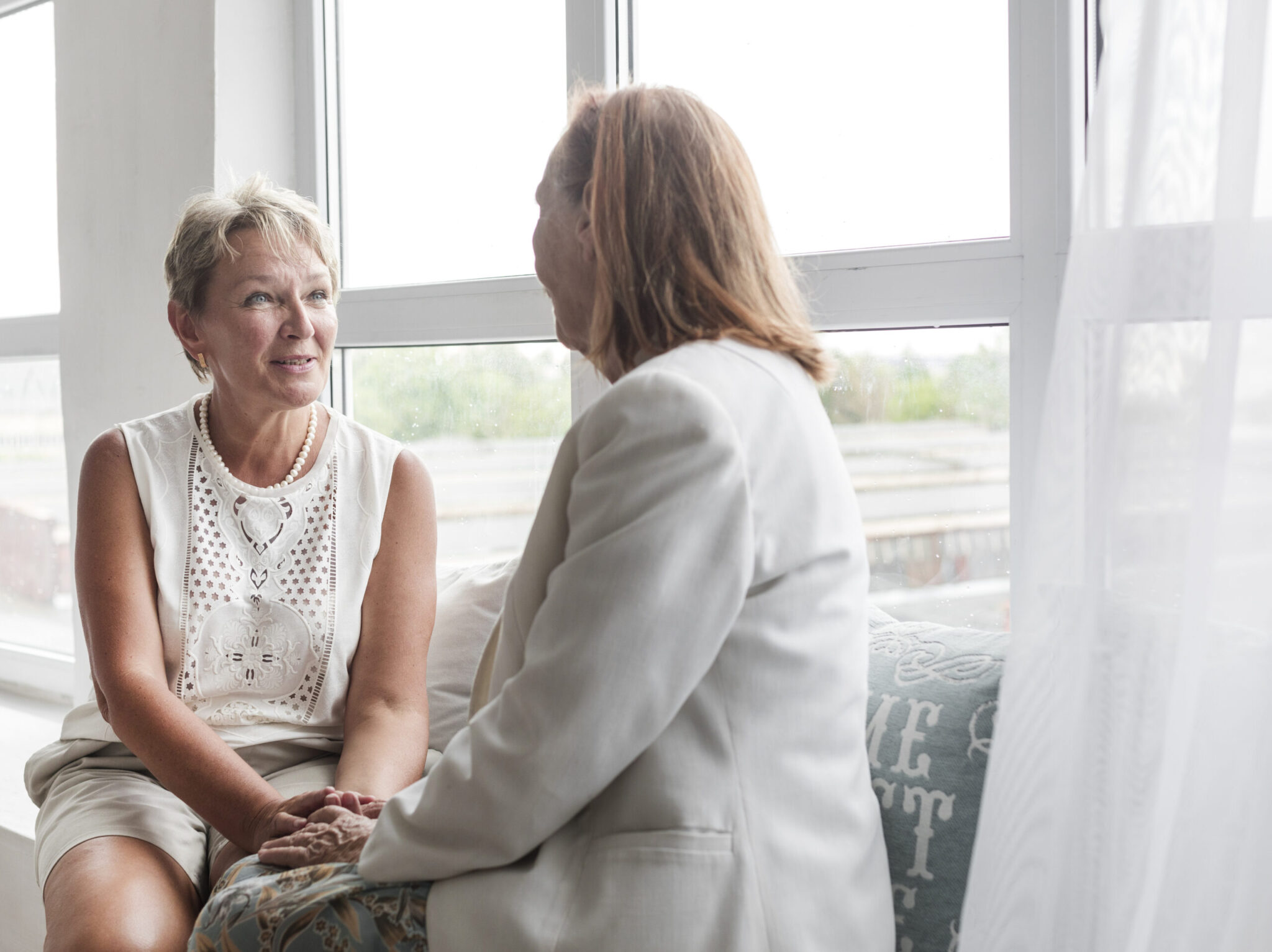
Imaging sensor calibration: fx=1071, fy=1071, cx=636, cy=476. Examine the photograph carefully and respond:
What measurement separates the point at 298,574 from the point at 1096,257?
123 cm

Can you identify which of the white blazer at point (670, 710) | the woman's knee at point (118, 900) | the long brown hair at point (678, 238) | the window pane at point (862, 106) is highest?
the window pane at point (862, 106)

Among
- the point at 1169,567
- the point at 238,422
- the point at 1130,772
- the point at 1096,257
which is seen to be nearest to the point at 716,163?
the point at 1096,257

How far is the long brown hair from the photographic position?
102 cm

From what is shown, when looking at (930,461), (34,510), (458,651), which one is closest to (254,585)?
(458,651)

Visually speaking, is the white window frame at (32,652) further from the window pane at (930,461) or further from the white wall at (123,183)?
the window pane at (930,461)

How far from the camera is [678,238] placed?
1.03m

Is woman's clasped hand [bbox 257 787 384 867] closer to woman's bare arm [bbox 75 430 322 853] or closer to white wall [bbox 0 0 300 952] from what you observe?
woman's bare arm [bbox 75 430 322 853]

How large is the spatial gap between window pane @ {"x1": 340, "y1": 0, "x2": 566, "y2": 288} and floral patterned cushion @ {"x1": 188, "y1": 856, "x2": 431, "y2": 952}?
1.43 metres

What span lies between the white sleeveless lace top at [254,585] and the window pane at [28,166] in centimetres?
190

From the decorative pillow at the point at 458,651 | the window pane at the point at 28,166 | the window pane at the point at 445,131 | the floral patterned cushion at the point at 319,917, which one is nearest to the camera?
the floral patterned cushion at the point at 319,917

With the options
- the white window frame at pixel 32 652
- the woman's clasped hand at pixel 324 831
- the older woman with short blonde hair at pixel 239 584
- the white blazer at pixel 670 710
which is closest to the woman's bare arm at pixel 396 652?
the older woman with short blonde hair at pixel 239 584

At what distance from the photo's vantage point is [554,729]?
0.88m

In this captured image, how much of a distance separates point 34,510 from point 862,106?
2.75m

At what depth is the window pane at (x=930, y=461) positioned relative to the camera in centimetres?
162
